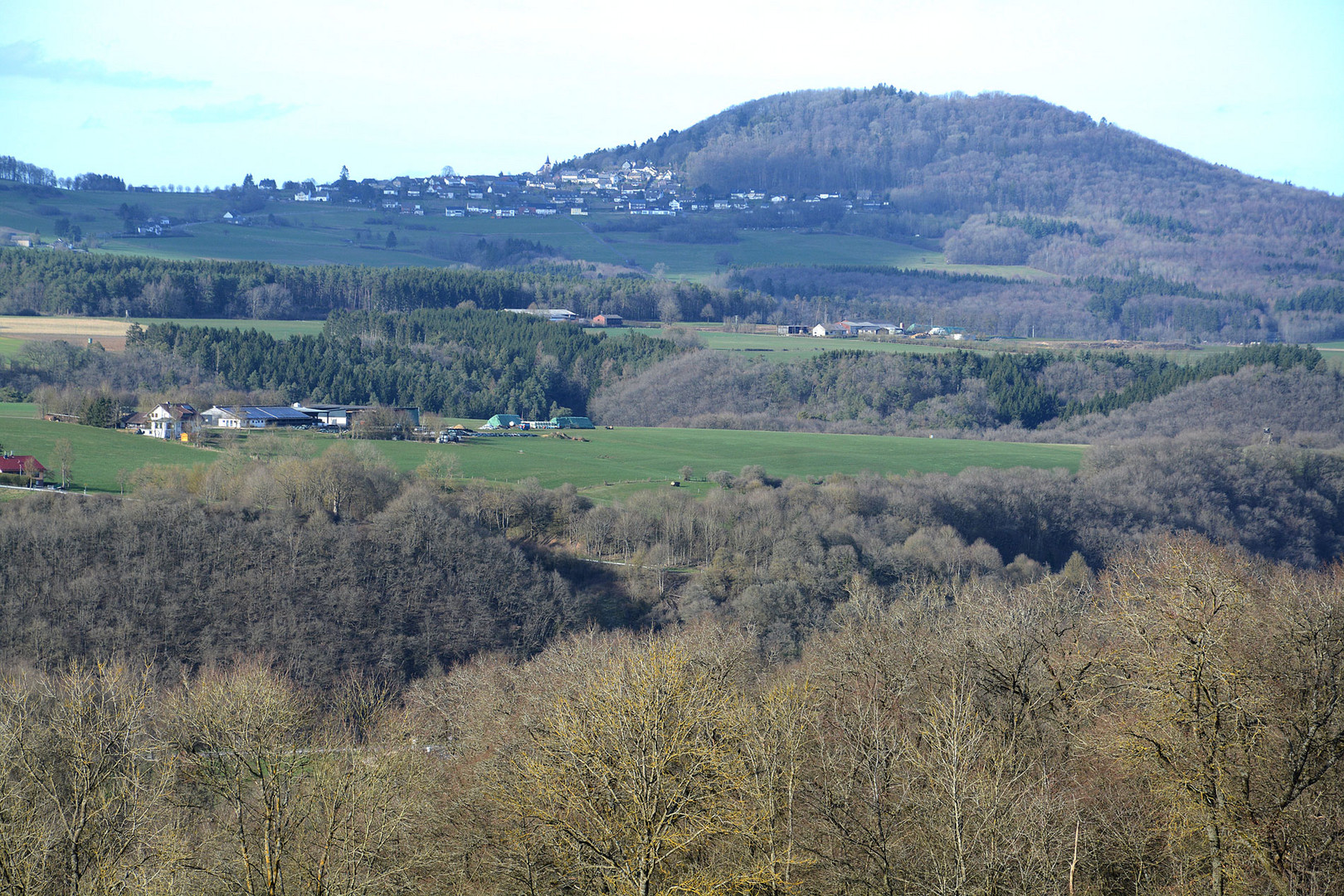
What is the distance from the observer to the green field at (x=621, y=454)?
68.9 m

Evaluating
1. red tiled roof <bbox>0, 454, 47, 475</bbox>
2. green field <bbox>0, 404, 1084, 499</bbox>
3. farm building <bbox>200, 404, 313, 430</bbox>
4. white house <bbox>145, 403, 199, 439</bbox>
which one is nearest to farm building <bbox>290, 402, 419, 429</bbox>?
farm building <bbox>200, 404, 313, 430</bbox>

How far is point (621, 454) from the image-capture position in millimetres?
85625

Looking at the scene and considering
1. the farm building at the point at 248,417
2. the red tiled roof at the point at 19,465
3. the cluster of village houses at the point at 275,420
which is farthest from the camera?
the farm building at the point at 248,417

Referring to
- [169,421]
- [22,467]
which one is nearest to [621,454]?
[169,421]

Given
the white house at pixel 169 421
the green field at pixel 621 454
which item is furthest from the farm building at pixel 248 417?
the green field at pixel 621 454

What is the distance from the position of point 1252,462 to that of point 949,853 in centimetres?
7081

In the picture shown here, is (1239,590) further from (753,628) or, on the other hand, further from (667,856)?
(753,628)

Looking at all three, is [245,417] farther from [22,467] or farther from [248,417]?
[22,467]

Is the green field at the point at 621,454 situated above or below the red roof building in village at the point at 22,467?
below

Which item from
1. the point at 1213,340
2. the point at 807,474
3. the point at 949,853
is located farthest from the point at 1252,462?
the point at 1213,340

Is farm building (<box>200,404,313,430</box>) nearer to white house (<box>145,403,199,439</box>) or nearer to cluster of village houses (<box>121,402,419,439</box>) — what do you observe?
cluster of village houses (<box>121,402,419,439</box>)

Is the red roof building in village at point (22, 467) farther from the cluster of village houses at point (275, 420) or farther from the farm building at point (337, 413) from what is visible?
the farm building at point (337, 413)

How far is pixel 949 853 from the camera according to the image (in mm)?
20375

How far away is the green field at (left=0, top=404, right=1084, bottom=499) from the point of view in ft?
226
